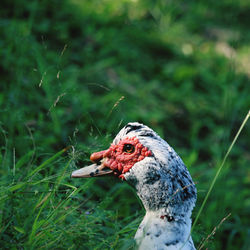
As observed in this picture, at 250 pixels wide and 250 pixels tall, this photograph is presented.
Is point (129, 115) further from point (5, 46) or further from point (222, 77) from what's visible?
point (222, 77)

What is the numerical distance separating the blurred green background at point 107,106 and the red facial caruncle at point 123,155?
0.10 m

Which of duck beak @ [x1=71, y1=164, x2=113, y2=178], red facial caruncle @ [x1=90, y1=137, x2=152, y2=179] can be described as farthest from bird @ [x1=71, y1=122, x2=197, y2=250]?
duck beak @ [x1=71, y1=164, x2=113, y2=178]

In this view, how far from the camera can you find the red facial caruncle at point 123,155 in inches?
67.9

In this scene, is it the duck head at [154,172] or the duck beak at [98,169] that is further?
the duck beak at [98,169]

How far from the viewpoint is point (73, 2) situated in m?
4.43

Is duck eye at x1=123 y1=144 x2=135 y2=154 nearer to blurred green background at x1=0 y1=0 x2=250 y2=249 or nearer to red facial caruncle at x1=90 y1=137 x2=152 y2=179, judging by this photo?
red facial caruncle at x1=90 y1=137 x2=152 y2=179

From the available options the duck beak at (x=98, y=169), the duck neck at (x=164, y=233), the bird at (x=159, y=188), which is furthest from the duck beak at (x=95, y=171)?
the duck neck at (x=164, y=233)

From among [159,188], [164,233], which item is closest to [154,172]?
[159,188]

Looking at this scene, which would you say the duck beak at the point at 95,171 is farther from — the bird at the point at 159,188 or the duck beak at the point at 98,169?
the bird at the point at 159,188

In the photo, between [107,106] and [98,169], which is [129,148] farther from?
[107,106]

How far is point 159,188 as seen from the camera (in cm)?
169

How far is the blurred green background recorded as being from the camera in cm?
183

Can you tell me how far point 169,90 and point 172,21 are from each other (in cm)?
148

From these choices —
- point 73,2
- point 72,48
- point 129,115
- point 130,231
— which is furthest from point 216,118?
point 130,231
